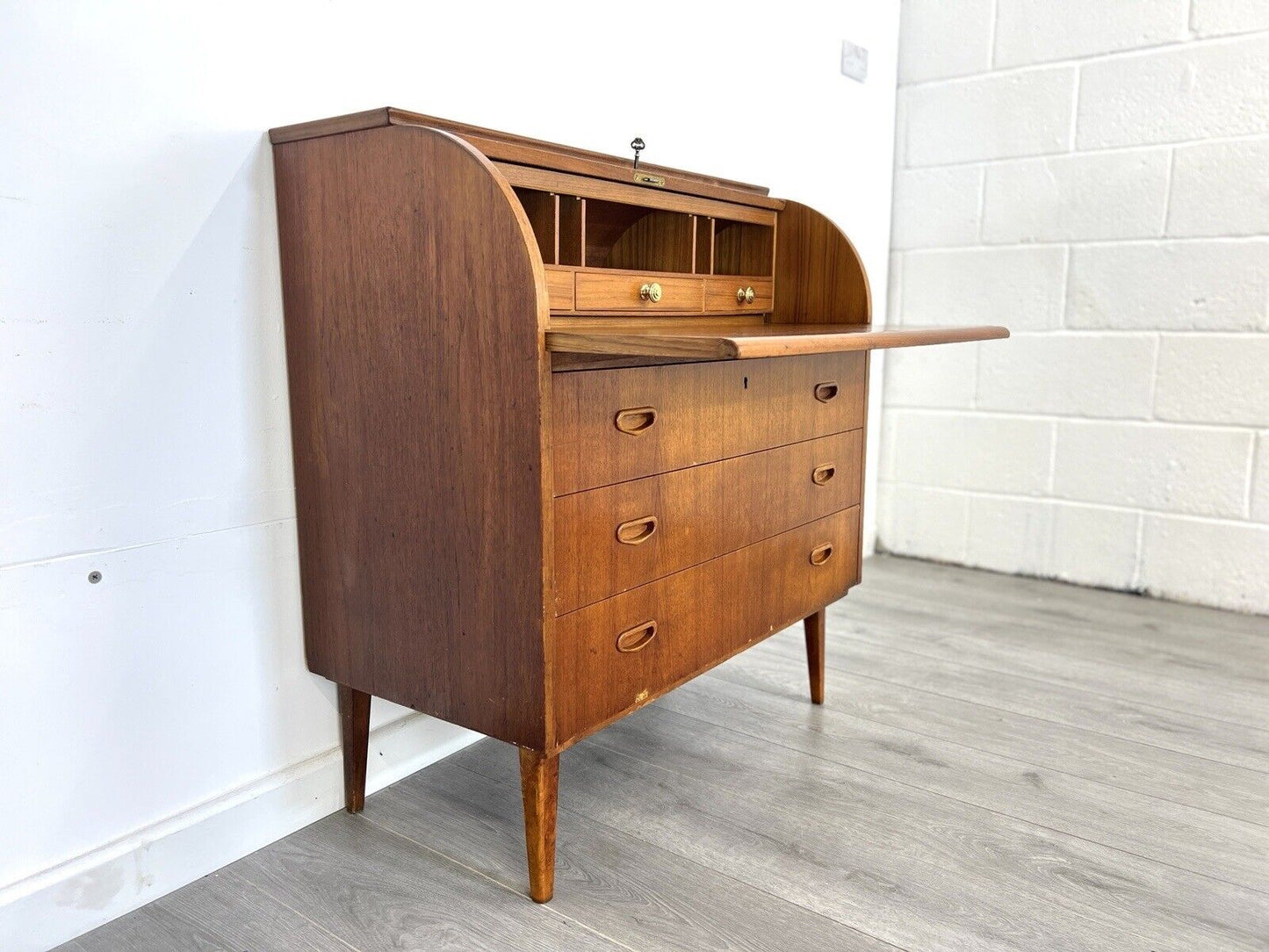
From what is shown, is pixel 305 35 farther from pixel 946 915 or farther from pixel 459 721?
pixel 946 915

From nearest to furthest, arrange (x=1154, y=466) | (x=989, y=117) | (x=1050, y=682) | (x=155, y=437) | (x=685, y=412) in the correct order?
(x=155, y=437)
(x=685, y=412)
(x=1050, y=682)
(x=1154, y=466)
(x=989, y=117)

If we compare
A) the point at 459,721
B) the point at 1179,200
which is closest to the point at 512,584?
the point at 459,721

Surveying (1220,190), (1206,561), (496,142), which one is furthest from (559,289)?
(1206,561)

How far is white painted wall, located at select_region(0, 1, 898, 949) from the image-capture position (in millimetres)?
1218

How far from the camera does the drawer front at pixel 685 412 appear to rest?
127 centimetres

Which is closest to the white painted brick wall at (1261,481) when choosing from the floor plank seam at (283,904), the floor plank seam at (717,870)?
the floor plank seam at (717,870)

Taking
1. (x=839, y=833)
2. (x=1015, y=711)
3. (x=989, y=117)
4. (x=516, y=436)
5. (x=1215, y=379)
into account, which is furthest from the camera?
(x=989, y=117)

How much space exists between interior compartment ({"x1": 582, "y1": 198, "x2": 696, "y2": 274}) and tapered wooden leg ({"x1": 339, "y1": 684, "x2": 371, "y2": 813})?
82 cm

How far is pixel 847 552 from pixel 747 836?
0.65 meters

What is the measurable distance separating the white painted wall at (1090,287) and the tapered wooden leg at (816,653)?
4.27 ft

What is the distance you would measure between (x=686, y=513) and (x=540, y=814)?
1.58 ft

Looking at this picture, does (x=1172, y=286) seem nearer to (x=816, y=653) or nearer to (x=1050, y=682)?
(x=1050, y=682)

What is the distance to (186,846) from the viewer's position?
143 centimetres

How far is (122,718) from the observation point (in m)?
1.35
